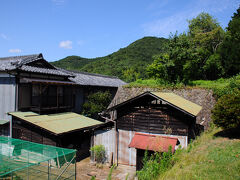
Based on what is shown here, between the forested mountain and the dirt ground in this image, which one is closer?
the dirt ground

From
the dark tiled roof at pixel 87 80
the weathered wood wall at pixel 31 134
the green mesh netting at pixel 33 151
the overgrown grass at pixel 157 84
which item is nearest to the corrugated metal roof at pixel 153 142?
the green mesh netting at pixel 33 151

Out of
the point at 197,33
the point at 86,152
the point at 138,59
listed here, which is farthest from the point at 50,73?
the point at 138,59

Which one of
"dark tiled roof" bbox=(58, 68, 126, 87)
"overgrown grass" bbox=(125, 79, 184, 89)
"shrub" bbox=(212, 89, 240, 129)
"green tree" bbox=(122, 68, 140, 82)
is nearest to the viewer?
"shrub" bbox=(212, 89, 240, 129)

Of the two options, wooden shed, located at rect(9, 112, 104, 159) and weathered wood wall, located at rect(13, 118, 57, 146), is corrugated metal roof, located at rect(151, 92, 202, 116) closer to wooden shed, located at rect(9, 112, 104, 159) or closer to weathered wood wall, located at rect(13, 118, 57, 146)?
wooden shed, located at rect(9, 112, 104, 159)

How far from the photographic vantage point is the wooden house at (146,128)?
34.9 ft

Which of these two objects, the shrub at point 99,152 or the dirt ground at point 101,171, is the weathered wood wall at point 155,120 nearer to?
the shrub at point 99,152

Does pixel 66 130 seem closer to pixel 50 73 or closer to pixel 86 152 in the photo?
pixel 86 152

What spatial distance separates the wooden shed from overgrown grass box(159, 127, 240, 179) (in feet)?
23.2

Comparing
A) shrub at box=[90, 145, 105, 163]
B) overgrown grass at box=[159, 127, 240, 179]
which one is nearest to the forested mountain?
shrub at box=[90, 145, 105, 163]

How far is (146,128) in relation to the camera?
1170cm

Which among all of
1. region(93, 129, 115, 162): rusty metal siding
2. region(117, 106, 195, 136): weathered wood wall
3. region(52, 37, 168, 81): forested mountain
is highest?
region(52, 37, 168, 81): forested mountain

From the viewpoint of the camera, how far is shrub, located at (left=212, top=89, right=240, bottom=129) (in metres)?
9.79

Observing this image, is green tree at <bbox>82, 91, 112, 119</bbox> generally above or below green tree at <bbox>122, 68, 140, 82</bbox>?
below

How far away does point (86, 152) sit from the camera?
14.8m
